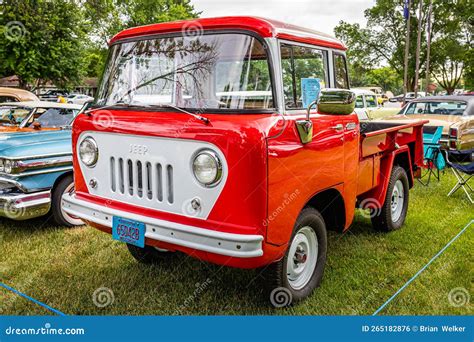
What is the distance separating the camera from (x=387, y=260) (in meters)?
4.79

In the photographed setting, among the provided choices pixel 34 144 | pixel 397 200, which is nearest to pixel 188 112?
pixel 34 144

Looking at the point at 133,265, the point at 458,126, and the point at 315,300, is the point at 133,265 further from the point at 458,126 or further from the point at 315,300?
the point at 458,126

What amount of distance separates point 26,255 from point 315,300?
10.5 feet

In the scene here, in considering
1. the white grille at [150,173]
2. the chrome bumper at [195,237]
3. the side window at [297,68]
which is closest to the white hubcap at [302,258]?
the chrome bumper at [195,237]

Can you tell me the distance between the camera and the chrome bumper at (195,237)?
9.65ft

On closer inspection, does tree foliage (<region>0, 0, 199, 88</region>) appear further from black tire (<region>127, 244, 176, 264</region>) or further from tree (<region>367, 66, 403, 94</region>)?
tree (<region>367, 66, 403, 94</region>)

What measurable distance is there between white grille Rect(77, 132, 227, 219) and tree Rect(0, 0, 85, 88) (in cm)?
1324

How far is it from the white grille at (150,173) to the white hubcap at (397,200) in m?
3.46

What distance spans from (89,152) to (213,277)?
1665mm

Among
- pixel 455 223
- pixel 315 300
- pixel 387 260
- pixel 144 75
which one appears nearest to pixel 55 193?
pixel 144 75

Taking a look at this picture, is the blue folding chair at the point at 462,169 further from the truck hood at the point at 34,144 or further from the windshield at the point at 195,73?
the truck hood at the point at 34,144

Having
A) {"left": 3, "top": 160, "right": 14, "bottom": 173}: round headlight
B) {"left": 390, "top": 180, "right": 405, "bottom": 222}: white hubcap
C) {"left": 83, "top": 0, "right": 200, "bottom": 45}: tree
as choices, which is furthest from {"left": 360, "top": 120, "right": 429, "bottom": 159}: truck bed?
{"left": 83, "top": 0, "right": 200, "bottom": 45}: tree

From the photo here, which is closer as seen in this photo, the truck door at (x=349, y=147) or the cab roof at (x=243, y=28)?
the cab roof at (x=243, y=28)

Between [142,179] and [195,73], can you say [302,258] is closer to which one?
[142,179]
